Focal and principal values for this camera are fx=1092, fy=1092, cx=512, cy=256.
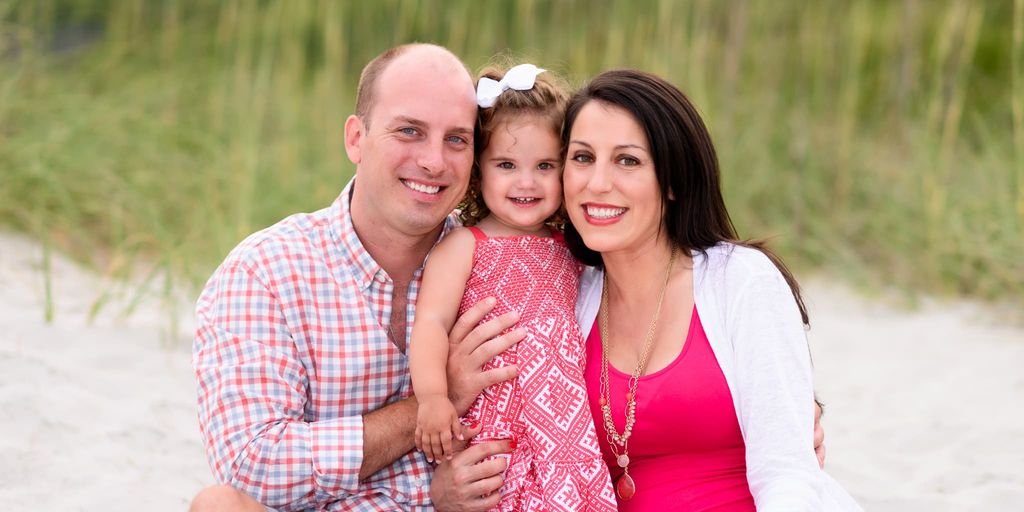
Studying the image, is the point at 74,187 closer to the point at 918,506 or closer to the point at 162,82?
the point at 162,82

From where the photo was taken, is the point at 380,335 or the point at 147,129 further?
the point at 147,129

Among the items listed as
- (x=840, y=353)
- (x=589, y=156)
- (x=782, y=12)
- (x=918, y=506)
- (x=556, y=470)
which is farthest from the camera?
(x=782, y=12)

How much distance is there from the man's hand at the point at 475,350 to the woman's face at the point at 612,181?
32 cm

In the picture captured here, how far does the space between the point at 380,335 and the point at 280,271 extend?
0.31 meters

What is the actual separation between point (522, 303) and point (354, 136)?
2.32 feet

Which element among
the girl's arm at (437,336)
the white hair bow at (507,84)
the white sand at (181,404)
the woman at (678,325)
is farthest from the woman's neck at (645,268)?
the white sand at (181,404)

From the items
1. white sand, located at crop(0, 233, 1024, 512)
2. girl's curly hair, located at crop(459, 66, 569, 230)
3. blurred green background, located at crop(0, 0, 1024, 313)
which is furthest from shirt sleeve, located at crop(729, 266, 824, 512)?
blurred green background, located at crop(0, 0, 1024, 313)

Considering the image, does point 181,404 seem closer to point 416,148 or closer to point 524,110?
point 416,148

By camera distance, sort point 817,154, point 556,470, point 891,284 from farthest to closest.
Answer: point 817,154 → point 891,284 → point 556,470

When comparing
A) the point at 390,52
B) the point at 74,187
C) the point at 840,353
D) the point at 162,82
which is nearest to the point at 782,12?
the point at 840,353

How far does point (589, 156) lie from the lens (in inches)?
114

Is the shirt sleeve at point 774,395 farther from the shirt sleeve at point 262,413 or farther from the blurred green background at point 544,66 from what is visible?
the blurred green background at point 544,66

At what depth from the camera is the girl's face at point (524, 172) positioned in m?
3.03

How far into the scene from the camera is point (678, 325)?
2.85 metres
